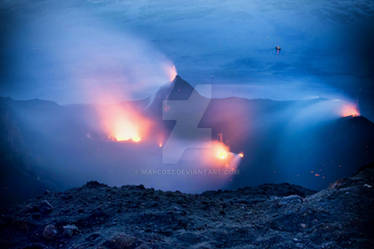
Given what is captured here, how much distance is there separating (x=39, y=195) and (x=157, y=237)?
3.53 meters

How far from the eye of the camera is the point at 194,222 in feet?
11.3

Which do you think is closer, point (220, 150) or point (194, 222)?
point (194, 222)

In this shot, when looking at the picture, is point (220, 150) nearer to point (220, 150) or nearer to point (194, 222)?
point (220, 150)

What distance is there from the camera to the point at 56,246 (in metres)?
2.85

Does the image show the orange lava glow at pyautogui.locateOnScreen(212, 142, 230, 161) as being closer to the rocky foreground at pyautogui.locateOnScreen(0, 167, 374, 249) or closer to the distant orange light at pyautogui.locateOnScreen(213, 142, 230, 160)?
the distant orange light at pyautogui.locateOnScreen(213, 142, 230, 160)

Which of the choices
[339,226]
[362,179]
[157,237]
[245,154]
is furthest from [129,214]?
[245,154]

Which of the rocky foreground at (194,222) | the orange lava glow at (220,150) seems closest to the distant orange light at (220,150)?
the orange lava glow at (220,150)

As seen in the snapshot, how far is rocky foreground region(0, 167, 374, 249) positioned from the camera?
267 centimetres

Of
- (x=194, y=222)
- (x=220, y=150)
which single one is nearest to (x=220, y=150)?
(x=220, y=150)

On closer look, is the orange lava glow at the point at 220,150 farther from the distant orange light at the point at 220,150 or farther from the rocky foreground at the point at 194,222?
the rocky foreground at the point at 194,222

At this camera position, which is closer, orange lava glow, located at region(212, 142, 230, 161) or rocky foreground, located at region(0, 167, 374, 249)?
rocky foreground, located at region(0, 167, 374, 249)

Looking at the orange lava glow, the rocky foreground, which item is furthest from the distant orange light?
the rocky foreground

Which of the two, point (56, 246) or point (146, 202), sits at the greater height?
point (146, 202)

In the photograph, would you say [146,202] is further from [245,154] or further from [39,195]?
[245,154]
